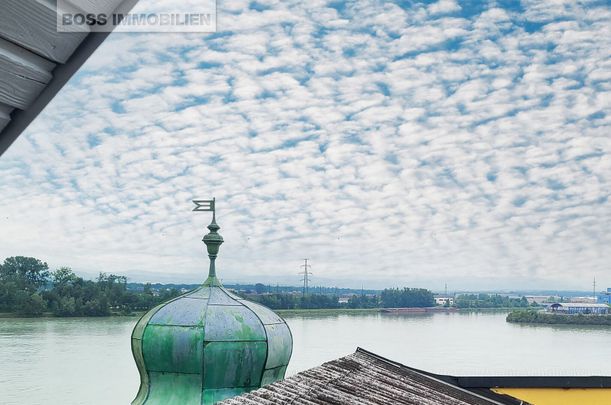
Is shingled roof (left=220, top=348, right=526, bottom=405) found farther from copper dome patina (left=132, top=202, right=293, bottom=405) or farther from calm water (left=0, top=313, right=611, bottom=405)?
calm water (left=0, top=313, right=611, bottom=405)

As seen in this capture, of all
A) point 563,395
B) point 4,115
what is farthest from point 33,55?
point 563,395

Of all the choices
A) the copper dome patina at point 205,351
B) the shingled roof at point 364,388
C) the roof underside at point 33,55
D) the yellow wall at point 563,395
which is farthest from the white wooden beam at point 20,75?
the yellow wall at point 563,395

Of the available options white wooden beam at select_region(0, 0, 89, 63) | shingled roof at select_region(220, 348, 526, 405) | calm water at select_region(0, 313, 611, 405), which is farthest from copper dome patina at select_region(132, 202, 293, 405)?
calm water at select_region(0, 313, 611, 405)

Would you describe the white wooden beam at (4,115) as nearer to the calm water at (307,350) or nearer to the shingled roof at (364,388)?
the shingled roof at (364,388)

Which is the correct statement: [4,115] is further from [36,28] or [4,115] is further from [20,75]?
[36,28]

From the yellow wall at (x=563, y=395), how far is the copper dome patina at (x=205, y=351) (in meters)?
2.79

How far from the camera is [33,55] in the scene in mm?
1513

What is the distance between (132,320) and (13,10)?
4617cm

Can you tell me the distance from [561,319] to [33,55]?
202ft

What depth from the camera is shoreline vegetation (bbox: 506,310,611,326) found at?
57.0 m

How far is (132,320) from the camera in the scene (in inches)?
1799

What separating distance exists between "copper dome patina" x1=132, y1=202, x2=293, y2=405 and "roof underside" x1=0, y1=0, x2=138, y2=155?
5.89 meters

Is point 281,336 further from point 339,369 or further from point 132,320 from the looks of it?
point 132,320

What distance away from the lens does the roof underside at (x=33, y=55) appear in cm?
143
